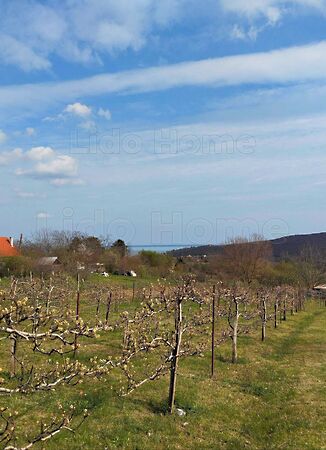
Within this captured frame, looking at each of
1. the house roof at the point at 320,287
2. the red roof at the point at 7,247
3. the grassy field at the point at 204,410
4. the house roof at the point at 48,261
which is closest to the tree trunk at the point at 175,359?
the grassy field at the point at 204,410

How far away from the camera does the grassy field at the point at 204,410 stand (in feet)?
33.0

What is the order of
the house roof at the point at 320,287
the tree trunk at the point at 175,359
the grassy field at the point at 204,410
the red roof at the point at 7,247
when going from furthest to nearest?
the house roof at the point at 320,287
the red roof at the point at 7,247
the tree trunk at the point at 175,359
the grassy field at the point at 204,410

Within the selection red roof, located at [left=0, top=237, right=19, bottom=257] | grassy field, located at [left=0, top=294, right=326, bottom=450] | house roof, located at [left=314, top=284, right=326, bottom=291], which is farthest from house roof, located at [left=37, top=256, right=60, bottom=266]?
house roof, located at [left=314, top=284, right=326, bottom=291]

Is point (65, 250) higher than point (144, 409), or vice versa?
point (65, 250)

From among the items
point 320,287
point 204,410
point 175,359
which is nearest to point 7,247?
point 320,287

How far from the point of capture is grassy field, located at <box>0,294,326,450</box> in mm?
10062

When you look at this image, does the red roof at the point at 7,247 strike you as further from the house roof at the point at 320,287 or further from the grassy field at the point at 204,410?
the grassy field at the point at 204,410

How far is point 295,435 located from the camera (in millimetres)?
10656

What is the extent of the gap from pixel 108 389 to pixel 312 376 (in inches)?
332

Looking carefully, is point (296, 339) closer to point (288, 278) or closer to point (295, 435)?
point (295, 435)

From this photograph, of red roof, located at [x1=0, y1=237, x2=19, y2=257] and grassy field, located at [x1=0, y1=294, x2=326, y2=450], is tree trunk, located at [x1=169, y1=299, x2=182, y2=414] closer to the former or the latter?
grassy field, located at [x1=0, y1=294, x2=326, y2=450]

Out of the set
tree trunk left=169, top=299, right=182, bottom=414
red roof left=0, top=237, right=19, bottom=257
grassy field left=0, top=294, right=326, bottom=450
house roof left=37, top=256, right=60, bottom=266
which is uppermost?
red roof left=0, top=237, right=19, bottom=257

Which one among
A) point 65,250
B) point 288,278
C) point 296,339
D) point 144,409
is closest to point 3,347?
point 144,409

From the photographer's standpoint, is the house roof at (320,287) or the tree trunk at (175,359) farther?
the house roof at (320,287)
